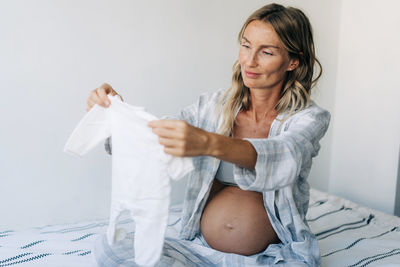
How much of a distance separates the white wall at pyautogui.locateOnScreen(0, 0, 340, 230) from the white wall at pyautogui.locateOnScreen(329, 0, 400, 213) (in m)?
0.75

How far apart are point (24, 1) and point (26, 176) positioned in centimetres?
72

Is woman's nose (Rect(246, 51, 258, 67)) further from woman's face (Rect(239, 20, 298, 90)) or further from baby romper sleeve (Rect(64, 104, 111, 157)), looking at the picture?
baby romper sleeve (Rect(64, 104, 111, 157))

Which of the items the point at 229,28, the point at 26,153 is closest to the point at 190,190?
the point at 26,153

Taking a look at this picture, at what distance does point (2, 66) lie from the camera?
5.06 ft

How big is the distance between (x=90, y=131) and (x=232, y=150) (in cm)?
47

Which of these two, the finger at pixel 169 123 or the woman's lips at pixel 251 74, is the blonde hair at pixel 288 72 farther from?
the finger at pixel 169 123

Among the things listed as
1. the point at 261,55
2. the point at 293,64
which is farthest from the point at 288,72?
the point at 261,55

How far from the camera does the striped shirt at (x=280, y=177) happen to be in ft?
3.07

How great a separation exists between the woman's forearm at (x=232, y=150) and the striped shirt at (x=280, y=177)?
0.05 feet

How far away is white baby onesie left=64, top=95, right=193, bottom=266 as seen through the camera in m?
0.91

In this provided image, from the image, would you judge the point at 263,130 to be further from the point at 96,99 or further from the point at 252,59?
the point at 96,99

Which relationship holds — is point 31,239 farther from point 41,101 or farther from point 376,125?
point 376,125

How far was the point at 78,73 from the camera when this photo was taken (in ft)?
5.55

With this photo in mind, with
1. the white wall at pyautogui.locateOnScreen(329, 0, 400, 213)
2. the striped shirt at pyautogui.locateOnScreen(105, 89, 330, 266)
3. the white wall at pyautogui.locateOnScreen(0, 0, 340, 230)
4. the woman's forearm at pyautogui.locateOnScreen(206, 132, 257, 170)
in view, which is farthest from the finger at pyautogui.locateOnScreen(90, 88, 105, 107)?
the white wall at pyautogui.locateOnScreen(329, 0, 400, 213)
